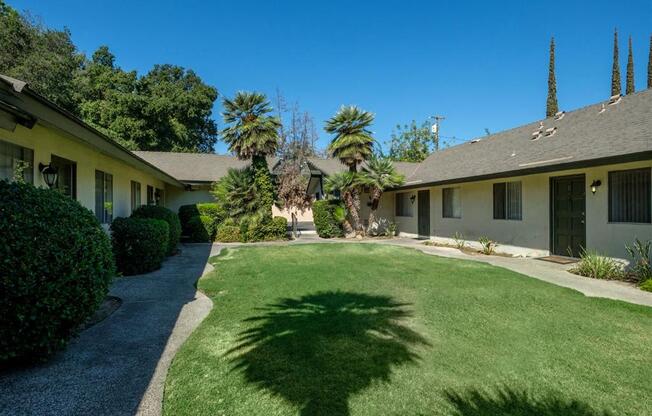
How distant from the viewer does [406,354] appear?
3.60 m

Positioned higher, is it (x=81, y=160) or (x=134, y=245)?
(x=81, y=160)

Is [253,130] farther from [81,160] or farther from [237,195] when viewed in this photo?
[81,160]

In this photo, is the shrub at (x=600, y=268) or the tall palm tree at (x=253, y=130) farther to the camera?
the tall palm tree at (x=253, y=130)

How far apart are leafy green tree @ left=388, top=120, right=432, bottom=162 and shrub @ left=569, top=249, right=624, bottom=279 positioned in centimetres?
2921

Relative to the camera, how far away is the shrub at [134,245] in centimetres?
778

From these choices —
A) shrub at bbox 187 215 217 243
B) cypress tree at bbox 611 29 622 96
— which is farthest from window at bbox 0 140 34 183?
cypress tree at bbox 611 29 622 96

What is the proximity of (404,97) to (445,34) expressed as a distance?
1071cm

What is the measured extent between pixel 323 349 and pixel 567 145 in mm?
10061

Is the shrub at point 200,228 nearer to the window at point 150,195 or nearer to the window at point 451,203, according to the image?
the window at point 150,195

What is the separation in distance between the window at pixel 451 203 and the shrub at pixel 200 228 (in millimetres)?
10296

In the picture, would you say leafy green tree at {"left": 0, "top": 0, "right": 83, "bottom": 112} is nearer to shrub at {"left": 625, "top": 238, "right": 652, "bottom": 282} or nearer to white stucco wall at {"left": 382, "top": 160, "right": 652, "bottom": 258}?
white stucco wall at {"left": 382, "top": 160, "right": 652, "bottom": 258}

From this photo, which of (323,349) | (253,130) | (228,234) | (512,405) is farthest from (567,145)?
(228,234)

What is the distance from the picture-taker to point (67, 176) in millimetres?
7566

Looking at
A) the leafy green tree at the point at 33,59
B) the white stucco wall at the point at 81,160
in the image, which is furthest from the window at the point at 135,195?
the leafy green tree at the point at 33,59
